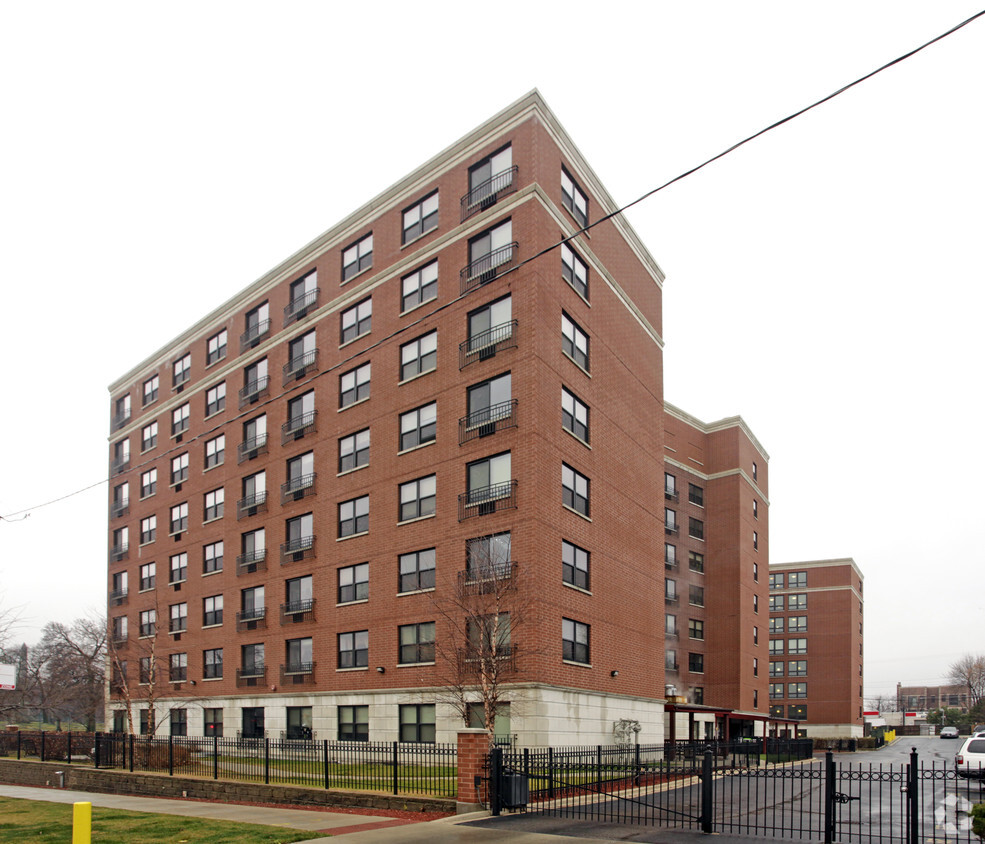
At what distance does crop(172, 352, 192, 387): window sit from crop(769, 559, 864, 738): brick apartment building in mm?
71389

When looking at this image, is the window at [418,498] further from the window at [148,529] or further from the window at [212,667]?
the window at [148,529]

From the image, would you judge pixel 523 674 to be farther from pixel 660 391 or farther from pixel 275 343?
pixel 275 343

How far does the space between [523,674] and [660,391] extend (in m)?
19.2

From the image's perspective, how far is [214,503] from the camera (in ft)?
163

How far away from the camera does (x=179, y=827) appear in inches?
739

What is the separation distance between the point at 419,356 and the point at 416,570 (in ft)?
28.5

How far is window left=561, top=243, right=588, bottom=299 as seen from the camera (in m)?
35.3

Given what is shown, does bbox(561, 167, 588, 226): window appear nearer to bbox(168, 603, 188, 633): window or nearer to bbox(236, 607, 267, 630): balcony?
bbox(236, 607, 267, 630): balcony

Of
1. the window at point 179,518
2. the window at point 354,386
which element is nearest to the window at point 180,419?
the window at point 179,518

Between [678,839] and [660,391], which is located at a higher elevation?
[660,391]

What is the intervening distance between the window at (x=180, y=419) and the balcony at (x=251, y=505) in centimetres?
885

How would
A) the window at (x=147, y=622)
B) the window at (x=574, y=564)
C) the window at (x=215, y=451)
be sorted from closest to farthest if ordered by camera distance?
1. the window at (x=574, y=564)
2. the window at (x=215, y=451)
3. the window at (x=147, y=622)

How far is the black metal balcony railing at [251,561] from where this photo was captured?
4459cm

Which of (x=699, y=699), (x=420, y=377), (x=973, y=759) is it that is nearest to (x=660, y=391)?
(x=420, y=377)
